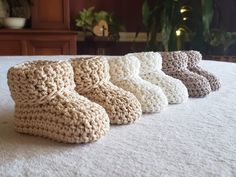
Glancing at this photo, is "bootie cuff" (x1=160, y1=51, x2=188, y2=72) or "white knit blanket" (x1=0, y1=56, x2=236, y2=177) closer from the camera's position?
"white knit blanket" (x1=0, y1=56, x2=236, y2=177)

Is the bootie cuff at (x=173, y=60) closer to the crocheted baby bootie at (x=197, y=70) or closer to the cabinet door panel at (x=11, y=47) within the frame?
the crocheted baby bootie at (x=197, y=70)

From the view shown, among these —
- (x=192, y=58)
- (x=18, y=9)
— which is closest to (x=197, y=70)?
(x=192, y=58)

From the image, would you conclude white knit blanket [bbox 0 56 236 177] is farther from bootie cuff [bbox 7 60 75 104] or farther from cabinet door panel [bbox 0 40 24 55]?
cabinet door panel [bbox 0 40 24 55]

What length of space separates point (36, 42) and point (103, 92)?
2172 mm

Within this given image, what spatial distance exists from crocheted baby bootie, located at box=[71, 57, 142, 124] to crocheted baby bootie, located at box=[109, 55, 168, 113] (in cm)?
4

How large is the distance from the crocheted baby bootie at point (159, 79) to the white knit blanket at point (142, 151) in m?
0.08

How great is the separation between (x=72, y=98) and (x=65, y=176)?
0.13 meters

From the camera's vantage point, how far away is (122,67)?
57 cm

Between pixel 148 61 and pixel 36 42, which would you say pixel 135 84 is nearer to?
pixel 148 61

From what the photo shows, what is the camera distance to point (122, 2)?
10.1ft


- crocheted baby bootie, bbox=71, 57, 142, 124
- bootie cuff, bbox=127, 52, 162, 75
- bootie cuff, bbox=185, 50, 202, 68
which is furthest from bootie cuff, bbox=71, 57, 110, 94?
bootie cuff, bbox=185, 50, 202, 68

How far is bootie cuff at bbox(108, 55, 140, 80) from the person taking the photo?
1.86 ft

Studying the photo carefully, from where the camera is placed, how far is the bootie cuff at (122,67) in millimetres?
567

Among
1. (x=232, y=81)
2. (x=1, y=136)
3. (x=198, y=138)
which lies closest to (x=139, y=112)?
(x=198, y=138)
